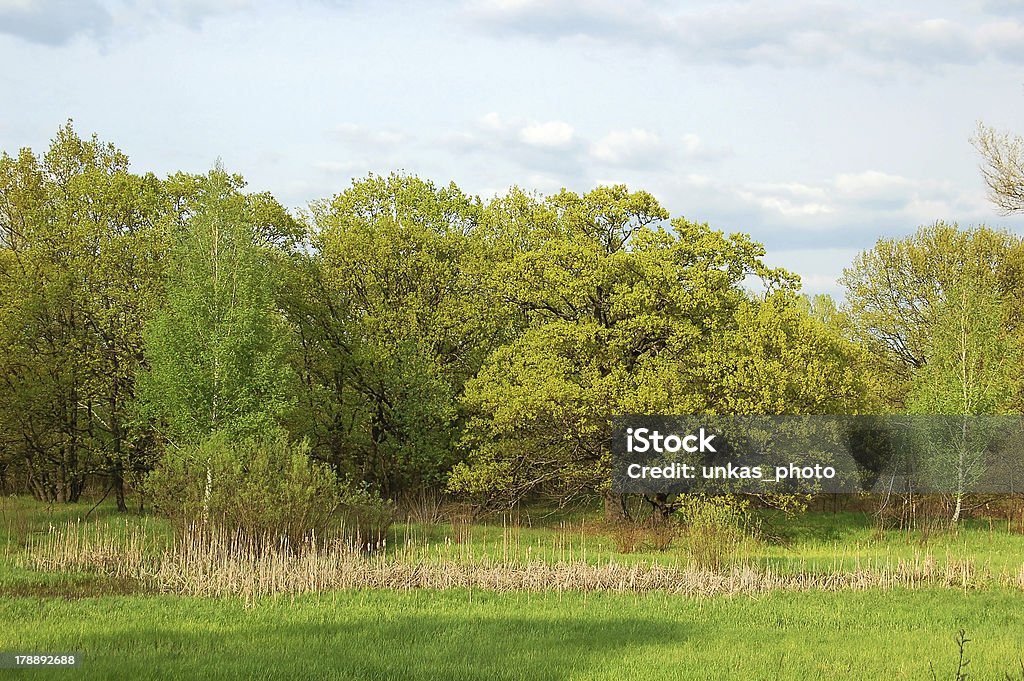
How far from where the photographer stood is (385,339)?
38219 millimetres

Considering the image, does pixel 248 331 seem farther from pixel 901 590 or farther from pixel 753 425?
pixel 901 590

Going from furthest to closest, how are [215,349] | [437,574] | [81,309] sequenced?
[81,309], [215,349], [437,574]

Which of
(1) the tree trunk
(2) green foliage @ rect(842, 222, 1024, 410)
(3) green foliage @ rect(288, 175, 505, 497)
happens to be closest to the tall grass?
(1) the tree trunk

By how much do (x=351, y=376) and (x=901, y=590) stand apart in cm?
2408

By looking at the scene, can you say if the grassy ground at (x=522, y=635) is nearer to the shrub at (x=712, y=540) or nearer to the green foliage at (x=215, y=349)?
the shrub at (x=712, y=540)

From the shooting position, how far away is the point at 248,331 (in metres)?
28.2

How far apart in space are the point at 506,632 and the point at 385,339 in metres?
24.2

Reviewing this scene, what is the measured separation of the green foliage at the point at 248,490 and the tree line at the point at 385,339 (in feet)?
0.30

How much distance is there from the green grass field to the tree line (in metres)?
7.06

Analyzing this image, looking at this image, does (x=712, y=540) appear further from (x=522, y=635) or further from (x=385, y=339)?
(x=385, y=339)

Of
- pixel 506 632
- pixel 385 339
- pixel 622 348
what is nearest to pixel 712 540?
pixel 506 632

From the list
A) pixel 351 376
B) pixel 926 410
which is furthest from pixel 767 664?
pixel 351 376

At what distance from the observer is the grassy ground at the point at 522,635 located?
1255 cm

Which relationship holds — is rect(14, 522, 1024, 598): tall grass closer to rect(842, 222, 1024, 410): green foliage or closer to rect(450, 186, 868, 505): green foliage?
rect(450, 186, 868, 505): green foliage
